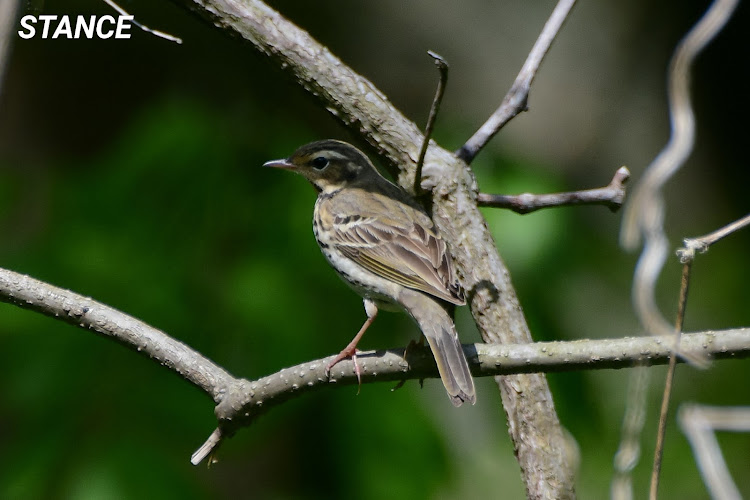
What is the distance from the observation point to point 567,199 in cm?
328

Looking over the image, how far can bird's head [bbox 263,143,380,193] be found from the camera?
4465 mm

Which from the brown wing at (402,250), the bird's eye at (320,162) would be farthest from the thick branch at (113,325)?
the bird's eye at (320,162)

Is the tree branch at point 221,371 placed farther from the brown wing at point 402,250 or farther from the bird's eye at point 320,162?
the bird's eye at point 320,162

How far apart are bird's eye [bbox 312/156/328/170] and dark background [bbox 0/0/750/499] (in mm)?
142

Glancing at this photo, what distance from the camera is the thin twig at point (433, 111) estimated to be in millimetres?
2658

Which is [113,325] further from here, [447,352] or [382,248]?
[382,248]

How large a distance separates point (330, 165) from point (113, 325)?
79.4 inches

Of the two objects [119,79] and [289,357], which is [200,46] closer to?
[119,79]

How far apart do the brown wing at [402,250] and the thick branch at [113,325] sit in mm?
1004

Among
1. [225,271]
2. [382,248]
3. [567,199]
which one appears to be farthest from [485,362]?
[225,271]

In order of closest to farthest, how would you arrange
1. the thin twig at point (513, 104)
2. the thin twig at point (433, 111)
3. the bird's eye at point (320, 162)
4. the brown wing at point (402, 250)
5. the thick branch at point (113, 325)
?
the thin twig at point (433, 111) → the thick branch at point (113, 325) → the thin twig at point (513, 104) → the brown wing at point (402, 250) → the bird's eye at point (320, 162)

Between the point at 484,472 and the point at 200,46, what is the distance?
12.7 feet

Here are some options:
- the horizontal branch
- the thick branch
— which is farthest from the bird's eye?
the thick branch

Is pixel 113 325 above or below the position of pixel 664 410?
below
